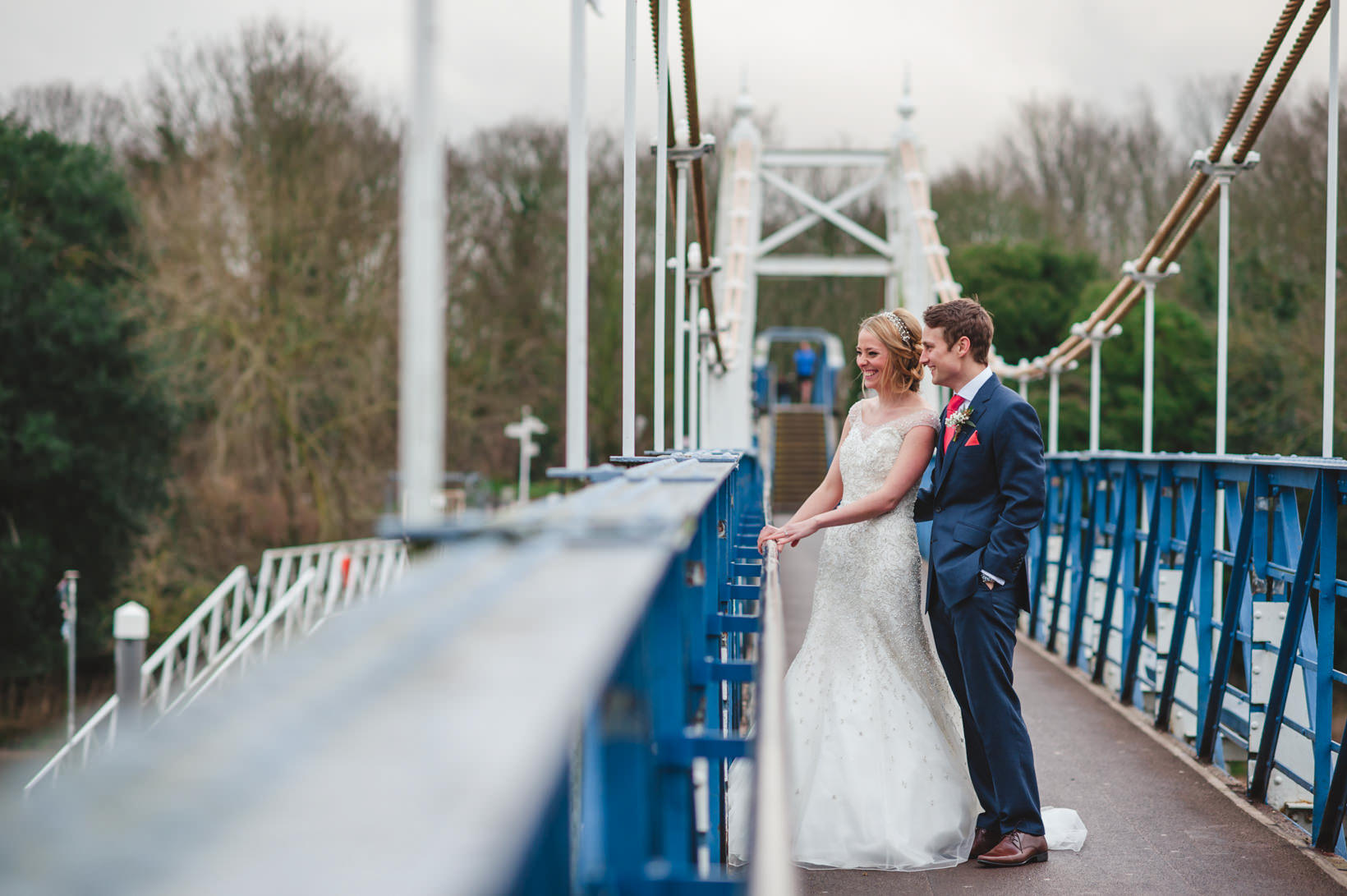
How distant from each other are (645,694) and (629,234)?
2.36 meters

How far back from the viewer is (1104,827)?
374cm

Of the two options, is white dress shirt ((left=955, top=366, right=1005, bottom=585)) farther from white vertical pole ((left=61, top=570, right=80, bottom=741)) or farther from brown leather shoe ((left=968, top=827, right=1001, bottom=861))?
white vertical pole ((left=61, top=570, right=80, bottom=741))

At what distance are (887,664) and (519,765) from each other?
121 inches

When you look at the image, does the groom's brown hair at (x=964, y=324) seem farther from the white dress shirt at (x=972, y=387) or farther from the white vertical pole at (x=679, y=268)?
the white vertical pole at (x=679, y=268)

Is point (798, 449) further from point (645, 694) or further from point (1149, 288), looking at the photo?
point (645, 694)

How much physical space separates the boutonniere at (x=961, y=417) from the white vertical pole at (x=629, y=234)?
2.79ft

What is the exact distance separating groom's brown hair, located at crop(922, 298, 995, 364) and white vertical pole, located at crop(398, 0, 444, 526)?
237cm

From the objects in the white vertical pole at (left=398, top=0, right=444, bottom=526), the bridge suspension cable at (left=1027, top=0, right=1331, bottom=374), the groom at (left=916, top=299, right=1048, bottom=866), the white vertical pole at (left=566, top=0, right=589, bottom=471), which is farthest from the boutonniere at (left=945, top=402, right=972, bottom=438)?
the bridge suspension cable at (left=1027, top=0, right=1331, bottom=374)

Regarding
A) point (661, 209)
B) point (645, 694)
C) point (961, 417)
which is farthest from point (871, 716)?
point (645, 694)

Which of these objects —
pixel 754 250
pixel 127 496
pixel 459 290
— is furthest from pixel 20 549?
pixel 754 250

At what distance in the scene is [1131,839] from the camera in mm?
3611

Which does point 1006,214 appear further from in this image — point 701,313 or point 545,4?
point 545,4

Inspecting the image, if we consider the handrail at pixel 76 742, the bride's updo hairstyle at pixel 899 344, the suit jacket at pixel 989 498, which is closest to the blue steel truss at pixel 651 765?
the suit jacket at pixel 989 498

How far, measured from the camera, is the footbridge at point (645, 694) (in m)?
0.49
